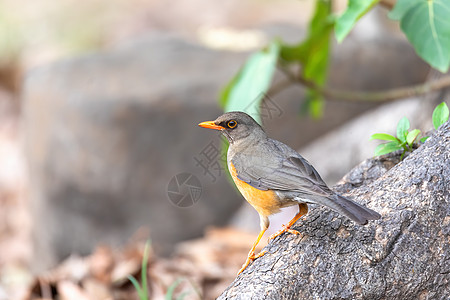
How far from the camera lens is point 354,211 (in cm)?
190

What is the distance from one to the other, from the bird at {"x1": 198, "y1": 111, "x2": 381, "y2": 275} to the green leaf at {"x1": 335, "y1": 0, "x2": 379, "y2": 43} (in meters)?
0.90

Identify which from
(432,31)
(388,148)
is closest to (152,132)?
A: (432,31)

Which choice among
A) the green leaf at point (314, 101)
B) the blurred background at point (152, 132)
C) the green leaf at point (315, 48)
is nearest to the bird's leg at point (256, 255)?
the green leaf at point (315, 48)

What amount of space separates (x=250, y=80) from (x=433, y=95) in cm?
139

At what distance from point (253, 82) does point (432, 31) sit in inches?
54.4

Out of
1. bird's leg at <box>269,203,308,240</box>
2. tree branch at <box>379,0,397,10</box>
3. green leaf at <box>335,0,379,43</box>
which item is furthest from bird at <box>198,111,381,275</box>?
tree branch at <box>379,0,397,10</box>

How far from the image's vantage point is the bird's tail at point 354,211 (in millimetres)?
1875

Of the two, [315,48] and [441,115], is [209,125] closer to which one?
[441,115]

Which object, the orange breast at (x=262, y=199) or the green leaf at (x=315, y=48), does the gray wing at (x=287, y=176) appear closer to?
the orange breast at (x=262, y=199)

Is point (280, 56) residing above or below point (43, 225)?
above

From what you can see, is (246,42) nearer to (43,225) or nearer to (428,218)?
(43,225)

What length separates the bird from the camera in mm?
2080

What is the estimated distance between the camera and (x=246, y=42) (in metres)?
6.79

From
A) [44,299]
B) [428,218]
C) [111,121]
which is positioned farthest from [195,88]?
[428,218]
